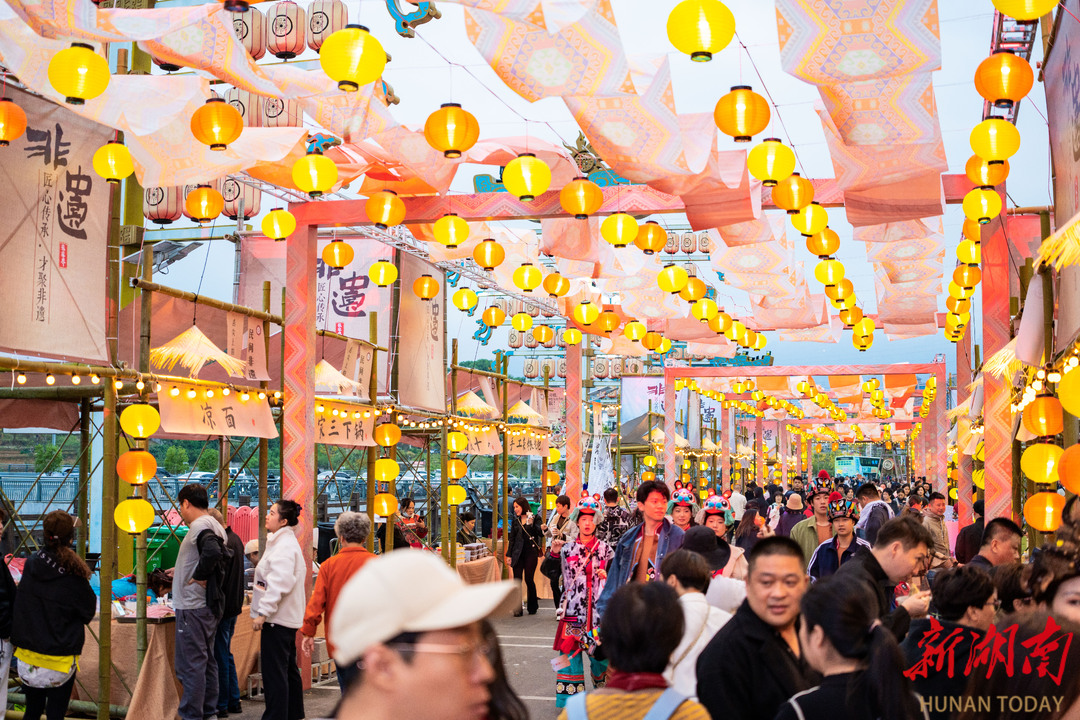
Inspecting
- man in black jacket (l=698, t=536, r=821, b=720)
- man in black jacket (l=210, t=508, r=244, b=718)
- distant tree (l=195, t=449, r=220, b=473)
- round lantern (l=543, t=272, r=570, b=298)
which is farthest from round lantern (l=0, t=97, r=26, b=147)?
distant tree (l=195, t=449, r=220, b=473)

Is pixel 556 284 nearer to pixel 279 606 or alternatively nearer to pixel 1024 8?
pixel 279 606

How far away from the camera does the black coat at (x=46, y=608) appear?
277 inches

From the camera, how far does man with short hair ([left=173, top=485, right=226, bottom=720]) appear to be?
8.02 m

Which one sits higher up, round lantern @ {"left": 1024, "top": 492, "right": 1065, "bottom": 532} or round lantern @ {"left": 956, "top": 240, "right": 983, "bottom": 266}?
round lantern @ {"left": 956, "top": 240, "right": 983, "bottom": 266}

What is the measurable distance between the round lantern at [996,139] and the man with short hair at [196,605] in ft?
20.2

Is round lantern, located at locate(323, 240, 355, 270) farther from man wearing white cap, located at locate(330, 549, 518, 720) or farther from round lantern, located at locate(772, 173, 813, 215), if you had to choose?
man wearing white cap, located at locate(330, 549, 518, 720)

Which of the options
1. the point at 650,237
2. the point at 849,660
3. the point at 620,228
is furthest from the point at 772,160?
the point at 849,660

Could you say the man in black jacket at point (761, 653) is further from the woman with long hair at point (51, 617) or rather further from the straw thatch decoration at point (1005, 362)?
the straw thatch decoration at point (1005, 362)

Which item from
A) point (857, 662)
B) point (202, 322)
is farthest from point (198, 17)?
point (857, 662)

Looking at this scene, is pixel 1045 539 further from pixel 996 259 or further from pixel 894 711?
pixel 894 711

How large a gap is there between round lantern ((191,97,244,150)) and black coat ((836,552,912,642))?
4.41 meters

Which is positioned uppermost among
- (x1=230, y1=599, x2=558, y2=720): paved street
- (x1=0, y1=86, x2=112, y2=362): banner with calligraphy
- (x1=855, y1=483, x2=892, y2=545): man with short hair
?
(x1=0, y1=86, x2=112, y2=362): banner with calligraphy

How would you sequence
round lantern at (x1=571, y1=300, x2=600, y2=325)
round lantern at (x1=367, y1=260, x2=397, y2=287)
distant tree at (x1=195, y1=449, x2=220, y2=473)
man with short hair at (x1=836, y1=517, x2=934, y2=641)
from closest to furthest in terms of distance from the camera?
man with short hair at (x1=836, y1=517, x2=934, y2=641) → round lantern at (x1=367, y1=260, x2=397, y2=287) → round lantern at (x1=571, y1=300, x2=600, y2=325) → distant tree at (x1=195, y1=449, x2=220, y2=473)

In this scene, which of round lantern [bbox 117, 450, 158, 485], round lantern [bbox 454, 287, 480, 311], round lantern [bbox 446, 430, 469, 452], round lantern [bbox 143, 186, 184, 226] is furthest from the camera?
round lantern [bbox 446, 430, 469, 452]
